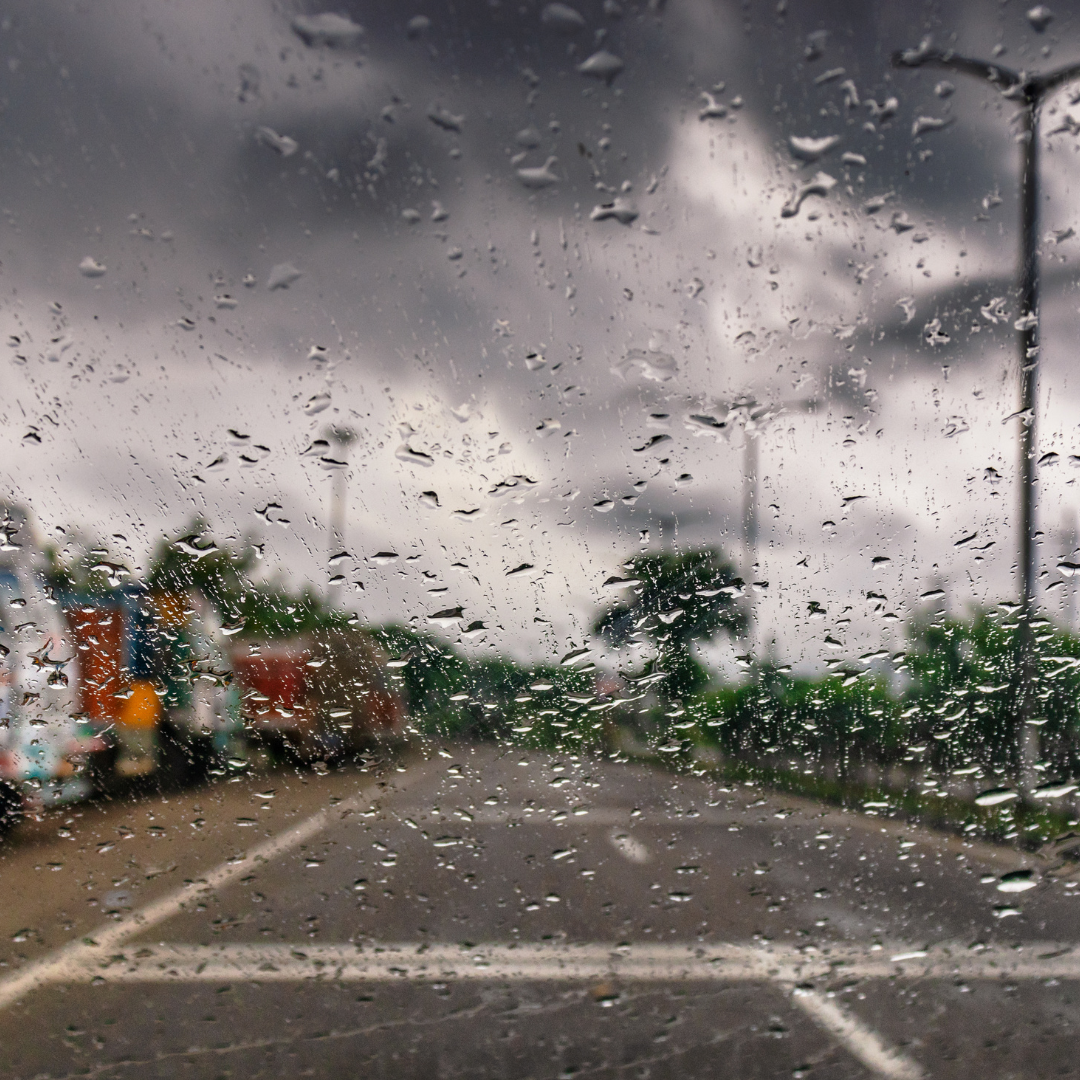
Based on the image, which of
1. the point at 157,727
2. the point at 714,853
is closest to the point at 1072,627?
the point at 714,853

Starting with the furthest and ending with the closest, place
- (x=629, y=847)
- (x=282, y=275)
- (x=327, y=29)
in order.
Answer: (x=629, y=847), (x=282, y=275), (x=327, y=29)

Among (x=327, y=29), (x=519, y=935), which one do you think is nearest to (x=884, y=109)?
(x=327, y=29)

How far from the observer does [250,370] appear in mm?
1669

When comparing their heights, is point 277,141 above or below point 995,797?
above

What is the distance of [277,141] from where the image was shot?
161cm

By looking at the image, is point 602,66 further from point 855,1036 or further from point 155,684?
point 855,1036

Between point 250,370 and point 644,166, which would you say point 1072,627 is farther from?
point 250,370

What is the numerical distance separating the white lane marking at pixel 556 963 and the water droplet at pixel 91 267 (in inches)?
45.9

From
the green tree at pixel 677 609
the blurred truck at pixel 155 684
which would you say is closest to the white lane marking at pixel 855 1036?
the green tree at pixel 677 609

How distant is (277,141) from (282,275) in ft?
0.73

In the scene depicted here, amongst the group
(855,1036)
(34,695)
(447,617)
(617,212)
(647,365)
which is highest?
(617,212)

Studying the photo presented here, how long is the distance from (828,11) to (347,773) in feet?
5.28

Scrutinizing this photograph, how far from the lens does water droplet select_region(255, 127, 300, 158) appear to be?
1603mm

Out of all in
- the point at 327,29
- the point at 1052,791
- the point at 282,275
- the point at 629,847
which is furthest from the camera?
the point at 1052,791
